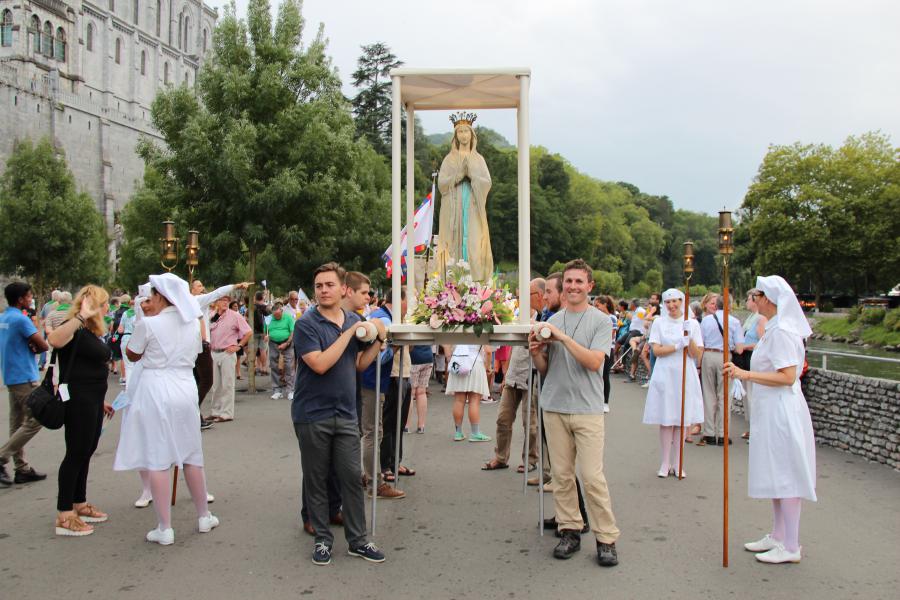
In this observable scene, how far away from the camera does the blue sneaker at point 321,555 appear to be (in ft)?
17.9

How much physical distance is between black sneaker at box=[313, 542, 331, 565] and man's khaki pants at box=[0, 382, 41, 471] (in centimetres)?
374

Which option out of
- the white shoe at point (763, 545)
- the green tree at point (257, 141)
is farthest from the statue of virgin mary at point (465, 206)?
the green tree at point (257, 141)

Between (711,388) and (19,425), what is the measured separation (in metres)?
8.83

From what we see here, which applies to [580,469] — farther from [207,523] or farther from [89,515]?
[89,515]

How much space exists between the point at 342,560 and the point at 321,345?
5.41 ft

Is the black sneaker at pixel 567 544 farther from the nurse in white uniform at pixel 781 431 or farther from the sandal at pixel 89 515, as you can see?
the sandal at pixel 89 515

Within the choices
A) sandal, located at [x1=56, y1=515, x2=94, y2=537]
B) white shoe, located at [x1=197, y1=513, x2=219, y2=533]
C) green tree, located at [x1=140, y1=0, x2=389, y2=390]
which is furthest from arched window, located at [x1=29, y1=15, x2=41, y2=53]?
white shoe, located at [x1=197, y1=513, x2=219, y2=533]

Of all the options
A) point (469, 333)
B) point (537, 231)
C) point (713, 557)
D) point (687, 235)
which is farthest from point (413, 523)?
point (687, 235)

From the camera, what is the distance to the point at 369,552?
5551 mm

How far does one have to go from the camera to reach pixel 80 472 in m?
6.29

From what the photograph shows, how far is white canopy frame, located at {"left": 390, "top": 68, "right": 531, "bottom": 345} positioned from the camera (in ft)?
21.4

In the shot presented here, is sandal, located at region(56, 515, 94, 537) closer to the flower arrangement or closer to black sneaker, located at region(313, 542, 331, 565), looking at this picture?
black sneaker, located at region(313, 542, 331, 565)

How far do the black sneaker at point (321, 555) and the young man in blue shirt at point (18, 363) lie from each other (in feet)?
12.3

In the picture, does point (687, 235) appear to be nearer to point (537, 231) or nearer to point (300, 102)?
point (537, 231)
